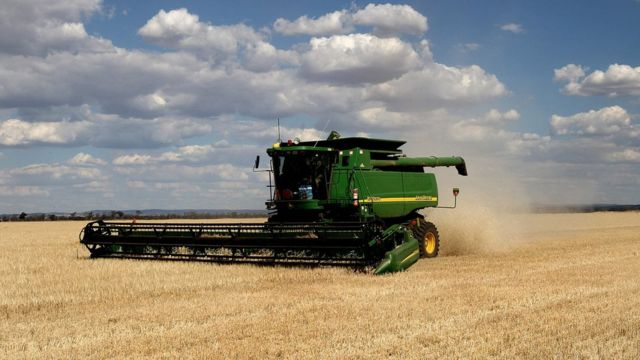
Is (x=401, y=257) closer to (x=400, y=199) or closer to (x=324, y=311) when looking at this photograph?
(x=400, y=199)

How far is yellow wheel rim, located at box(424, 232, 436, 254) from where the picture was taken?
15688mm

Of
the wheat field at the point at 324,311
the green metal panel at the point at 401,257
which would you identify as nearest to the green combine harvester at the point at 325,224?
the green metal panel at the point at 401,257

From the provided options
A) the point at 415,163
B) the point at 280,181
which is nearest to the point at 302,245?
the point at 280,181

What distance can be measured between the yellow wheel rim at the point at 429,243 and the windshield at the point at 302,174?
287cm

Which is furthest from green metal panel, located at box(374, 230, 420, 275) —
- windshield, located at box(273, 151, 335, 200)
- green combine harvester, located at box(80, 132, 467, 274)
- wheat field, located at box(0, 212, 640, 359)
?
windshield, located at box(273, 151, 335, 200)

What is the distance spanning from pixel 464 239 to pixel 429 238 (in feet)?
8.10

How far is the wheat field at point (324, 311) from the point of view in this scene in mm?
6391

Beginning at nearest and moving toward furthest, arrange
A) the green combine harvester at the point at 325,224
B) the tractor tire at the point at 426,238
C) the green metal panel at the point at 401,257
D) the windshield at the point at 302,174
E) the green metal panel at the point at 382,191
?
the green metal panel at the point at 401,257 → the green combine harvester at the point at 325,224 → the windshield at the point at 302,174 → the green metal panel at the point at 382,191 → the tractor tire at the point at 426,238

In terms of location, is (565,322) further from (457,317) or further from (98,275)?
(98,275)

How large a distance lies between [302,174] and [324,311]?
22.0 ft

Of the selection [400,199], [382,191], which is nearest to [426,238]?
[400,199]

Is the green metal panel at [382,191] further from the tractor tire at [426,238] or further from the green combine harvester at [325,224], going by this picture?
the tractor tire at [426,238]

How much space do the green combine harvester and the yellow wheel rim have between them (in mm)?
23

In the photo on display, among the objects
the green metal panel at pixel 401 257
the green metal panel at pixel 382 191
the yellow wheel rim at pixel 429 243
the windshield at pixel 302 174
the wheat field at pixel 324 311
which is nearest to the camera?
the wheat field at pixel 324 311
